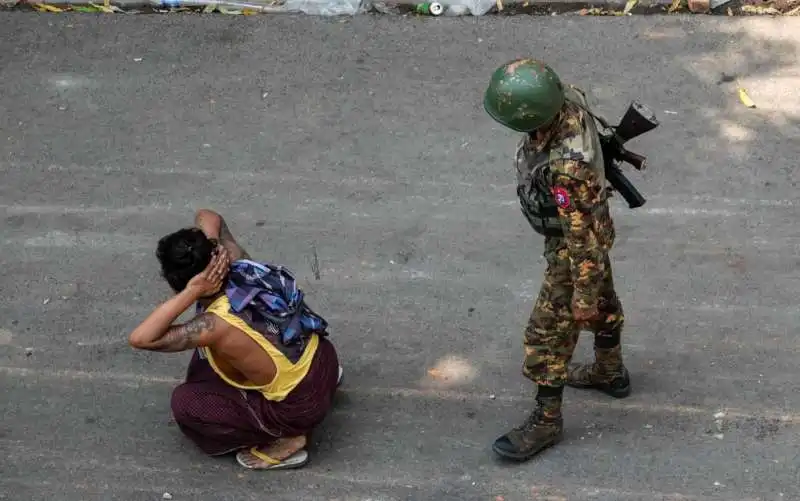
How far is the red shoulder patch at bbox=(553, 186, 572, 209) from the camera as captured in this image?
3732mm

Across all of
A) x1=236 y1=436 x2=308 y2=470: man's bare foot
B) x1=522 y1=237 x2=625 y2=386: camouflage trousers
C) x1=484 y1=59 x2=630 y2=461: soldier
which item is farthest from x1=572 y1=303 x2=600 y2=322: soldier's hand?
x1=236 y1=436 x2=308 y2=470: man's bare foot

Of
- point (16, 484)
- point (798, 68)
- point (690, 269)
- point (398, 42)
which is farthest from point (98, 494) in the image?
point (798, 68)

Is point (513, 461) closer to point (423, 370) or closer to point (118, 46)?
point (423, 370)

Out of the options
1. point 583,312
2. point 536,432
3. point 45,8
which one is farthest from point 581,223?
point 45,8

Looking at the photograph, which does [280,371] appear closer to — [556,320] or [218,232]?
[218,232]

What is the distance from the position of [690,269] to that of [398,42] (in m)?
2.75

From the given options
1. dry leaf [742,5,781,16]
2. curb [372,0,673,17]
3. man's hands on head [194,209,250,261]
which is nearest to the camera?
man's hands on head [194,209,250,261]

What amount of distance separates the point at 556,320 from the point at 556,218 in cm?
45

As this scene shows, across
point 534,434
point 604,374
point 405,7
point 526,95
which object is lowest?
point 534,434

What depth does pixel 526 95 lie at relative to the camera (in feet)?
12.0

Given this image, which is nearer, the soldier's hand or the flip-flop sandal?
the soldier's hand

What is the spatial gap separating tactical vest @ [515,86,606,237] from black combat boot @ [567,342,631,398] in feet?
2.49

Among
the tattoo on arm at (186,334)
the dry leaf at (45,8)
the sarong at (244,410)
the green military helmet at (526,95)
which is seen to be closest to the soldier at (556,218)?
the green military helmet at (526,95)

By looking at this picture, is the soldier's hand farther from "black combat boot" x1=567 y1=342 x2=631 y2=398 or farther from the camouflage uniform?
"black combat boot" x1=567 y1=342 x2=631 y2=398
